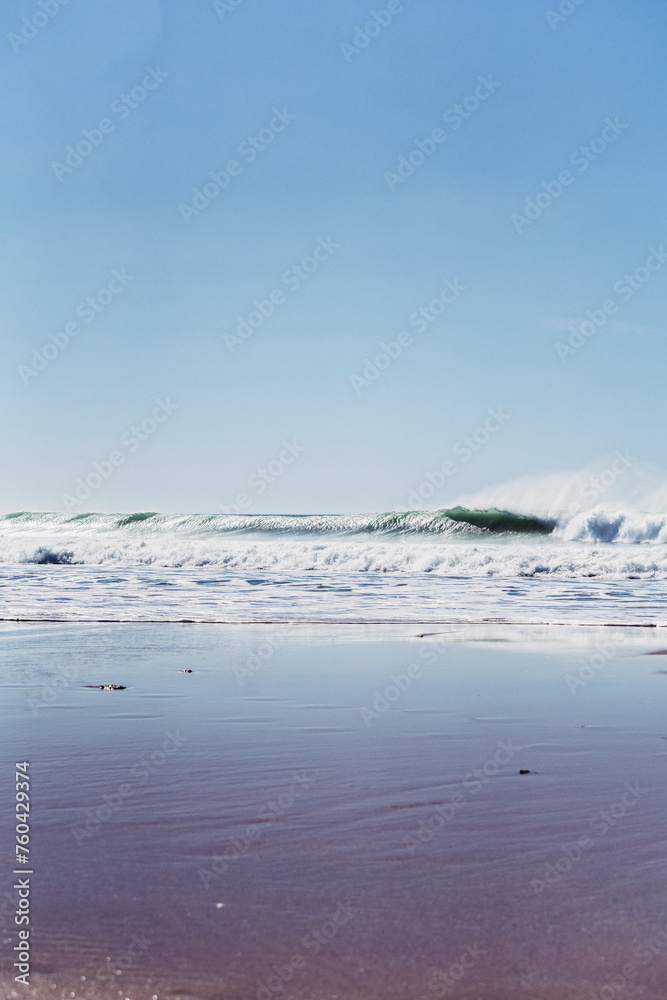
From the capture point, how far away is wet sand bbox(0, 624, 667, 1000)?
76.3 inches

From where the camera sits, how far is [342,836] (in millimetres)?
2770

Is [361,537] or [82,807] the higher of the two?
[361,537]

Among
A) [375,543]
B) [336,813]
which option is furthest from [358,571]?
[336,813]

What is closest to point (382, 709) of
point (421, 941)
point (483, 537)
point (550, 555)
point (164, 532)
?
point (421, 941)

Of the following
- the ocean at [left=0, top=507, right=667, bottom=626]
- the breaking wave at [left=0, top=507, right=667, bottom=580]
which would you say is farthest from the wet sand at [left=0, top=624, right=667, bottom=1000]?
the breaking wave at [left=0, top=507, right=667, bottom=580]

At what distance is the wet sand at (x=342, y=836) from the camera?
1.94 metres

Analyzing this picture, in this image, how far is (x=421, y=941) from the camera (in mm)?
2037

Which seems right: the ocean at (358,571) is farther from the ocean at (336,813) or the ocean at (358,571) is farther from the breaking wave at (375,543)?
the ocean at (336,813)

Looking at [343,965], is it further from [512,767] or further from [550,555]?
[550,555]

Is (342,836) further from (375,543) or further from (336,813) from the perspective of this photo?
(375,543)

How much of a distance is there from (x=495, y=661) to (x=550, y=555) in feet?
50.3

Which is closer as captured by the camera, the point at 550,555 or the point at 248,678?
the point at 248,678

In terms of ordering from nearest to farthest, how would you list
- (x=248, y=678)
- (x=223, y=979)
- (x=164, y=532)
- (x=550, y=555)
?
(x=223, y=979) < (x=248, y=678) < (x=550, y=555) < (x=164, y=532)

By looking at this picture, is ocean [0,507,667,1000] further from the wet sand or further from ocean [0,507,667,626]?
ocean [0,507,667,626]
